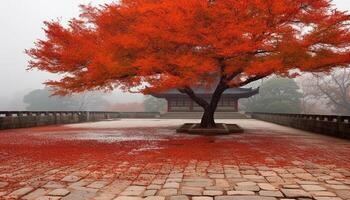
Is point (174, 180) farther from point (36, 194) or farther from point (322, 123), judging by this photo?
point (322, 123)

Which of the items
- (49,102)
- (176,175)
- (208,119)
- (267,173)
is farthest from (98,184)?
(49,102)

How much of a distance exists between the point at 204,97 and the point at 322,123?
35.5 metres

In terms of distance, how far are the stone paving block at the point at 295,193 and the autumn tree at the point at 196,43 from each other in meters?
10.2

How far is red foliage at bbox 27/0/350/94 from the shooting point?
1614 cm

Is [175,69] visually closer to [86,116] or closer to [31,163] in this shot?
[31,163]

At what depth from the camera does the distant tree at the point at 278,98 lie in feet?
213

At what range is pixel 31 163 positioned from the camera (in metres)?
9.55

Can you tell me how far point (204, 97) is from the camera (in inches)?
2210

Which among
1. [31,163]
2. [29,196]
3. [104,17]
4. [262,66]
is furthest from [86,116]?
[29,196]

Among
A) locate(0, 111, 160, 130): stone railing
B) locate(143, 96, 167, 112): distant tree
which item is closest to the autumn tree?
locate(0, 111, 160, 130): stone railing

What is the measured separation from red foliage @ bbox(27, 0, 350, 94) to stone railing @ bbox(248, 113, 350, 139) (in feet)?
9.79

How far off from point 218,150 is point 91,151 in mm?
4542

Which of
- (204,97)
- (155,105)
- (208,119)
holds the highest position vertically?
(204,97)

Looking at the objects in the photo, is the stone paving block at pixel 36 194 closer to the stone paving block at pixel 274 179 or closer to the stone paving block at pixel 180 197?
the stone paving block at pixel 180 197
